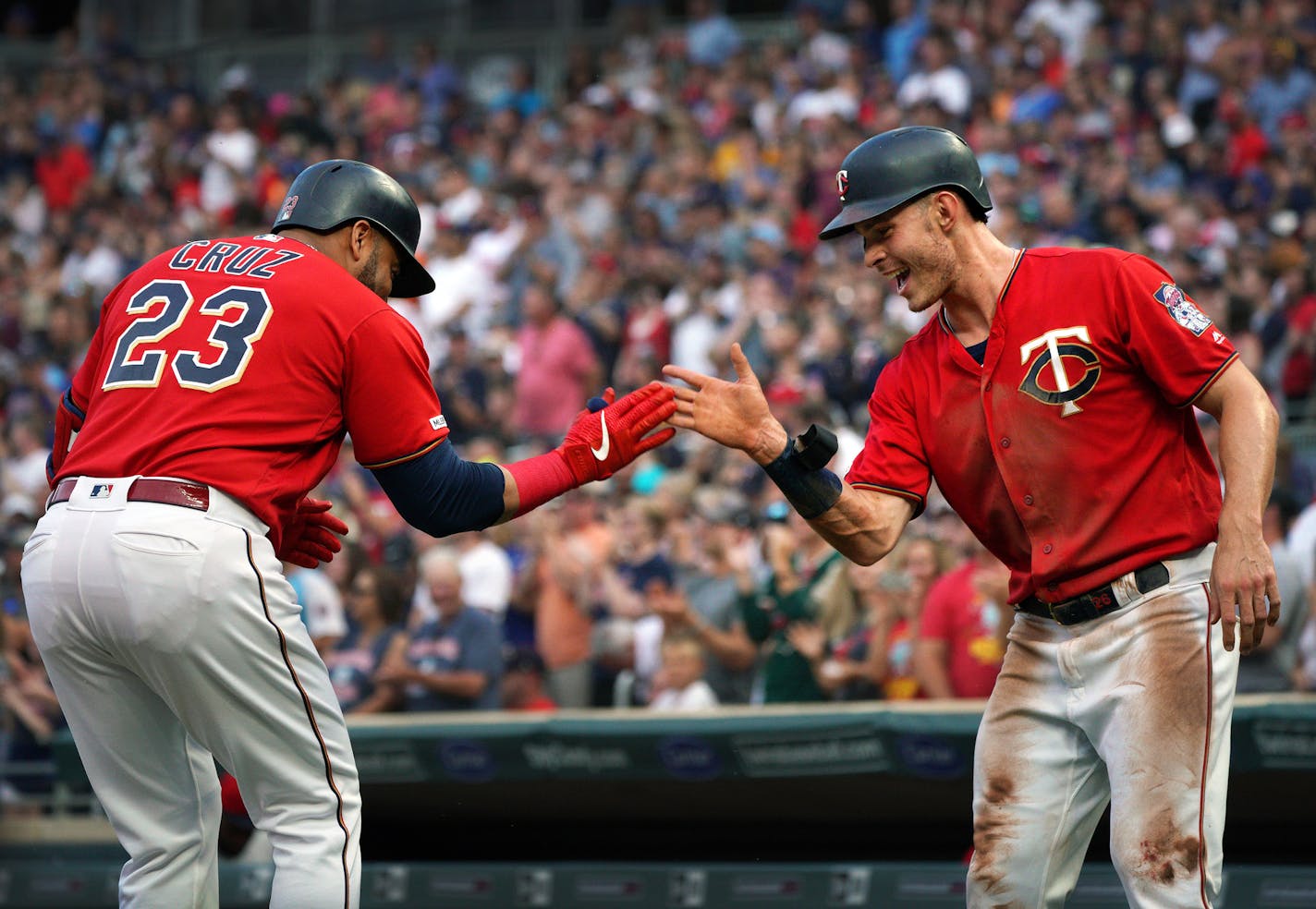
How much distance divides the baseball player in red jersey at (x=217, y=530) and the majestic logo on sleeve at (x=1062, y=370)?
1.41 metres

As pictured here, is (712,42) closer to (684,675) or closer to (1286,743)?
(684,675)

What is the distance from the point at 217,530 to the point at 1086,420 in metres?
2.16

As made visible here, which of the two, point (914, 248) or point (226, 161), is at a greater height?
point (914, 248)

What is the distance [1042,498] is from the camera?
14.2ft

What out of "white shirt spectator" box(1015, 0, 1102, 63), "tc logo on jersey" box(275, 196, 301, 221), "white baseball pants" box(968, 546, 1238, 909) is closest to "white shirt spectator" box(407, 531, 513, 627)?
"tc logo on jersey" box(275, 196, 301, 221)

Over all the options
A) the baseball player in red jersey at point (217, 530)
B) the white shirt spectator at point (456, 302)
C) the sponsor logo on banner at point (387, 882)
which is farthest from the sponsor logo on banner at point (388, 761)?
the white shirt spectator at point (456, 302)

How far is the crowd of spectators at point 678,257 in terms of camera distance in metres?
8.24

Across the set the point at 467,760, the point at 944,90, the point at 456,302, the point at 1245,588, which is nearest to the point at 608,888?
the point at 467,760

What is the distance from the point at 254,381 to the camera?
13.3ft

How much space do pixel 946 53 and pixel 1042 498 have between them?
34.6 feet

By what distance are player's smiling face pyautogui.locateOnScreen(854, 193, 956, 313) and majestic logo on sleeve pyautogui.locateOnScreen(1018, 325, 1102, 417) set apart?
0.33 meters

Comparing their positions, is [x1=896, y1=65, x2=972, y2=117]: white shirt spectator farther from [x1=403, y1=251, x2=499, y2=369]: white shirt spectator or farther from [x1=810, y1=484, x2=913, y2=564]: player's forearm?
[x1=810, y1=484, x2=913, y2=564]: player's forearm

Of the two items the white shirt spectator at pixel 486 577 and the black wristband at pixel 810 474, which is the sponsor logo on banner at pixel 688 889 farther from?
the black wristband at pixel 810 474

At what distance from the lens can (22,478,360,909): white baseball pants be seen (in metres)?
3.90
